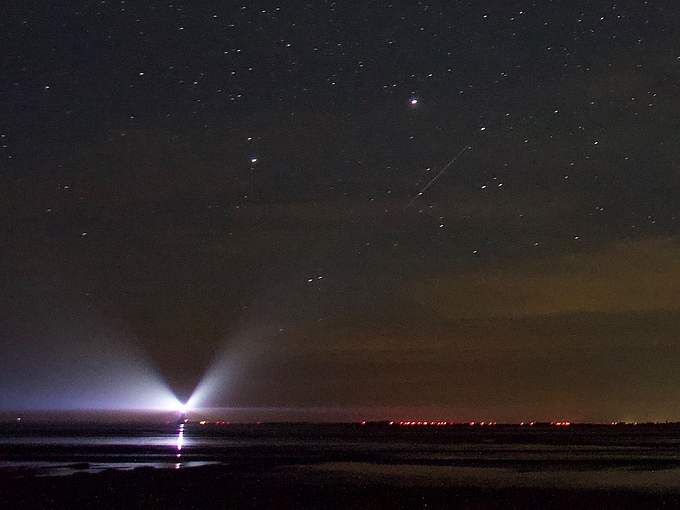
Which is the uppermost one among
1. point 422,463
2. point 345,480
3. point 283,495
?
point 422,463

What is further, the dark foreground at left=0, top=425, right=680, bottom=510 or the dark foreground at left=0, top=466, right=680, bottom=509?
the dark foreground at left=0, top=425, right=680, bottom=510

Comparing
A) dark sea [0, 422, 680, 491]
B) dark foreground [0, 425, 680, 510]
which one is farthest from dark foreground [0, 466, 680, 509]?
dark sea [0, 422, 680, 491]

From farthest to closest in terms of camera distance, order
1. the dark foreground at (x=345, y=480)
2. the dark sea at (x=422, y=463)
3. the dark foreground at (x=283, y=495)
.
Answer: the dark sea at (x=422, y=463), the dark foreground at (x=345, y=480), the dark foreground at (x=283, y=495)

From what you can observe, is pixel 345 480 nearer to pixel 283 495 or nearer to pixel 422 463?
pixel 283 495

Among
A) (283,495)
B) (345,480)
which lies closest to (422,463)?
(345,480)

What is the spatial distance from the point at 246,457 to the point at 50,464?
31.9ft

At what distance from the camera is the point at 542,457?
144 feet

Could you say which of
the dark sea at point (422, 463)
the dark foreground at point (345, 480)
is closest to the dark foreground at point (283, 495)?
the dark foreground at point (345, 480)

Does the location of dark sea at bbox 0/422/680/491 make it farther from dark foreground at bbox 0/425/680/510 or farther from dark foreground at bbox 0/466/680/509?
dark foreground at bbox 0/466/680/509

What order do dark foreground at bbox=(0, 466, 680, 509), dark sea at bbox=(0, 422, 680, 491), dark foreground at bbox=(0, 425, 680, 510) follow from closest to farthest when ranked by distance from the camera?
dark foreground at bbox=(0, 466, 680, 509), dark foreground at bbox=(0, 425, 680, 510), dark sea at bbox=(0, 422, 680, 491)

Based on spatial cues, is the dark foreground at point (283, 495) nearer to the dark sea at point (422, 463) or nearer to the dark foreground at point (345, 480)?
the dark foreground at point (345, 480)

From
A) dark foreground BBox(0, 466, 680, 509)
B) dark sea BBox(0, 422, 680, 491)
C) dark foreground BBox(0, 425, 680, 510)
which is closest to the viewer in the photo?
dark foreground BBox(0, 466, 680, 509)

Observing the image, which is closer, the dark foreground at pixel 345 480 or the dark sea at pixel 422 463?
the dark foreground at pixel 345 480

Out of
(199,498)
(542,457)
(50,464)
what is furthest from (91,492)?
(542,457)
